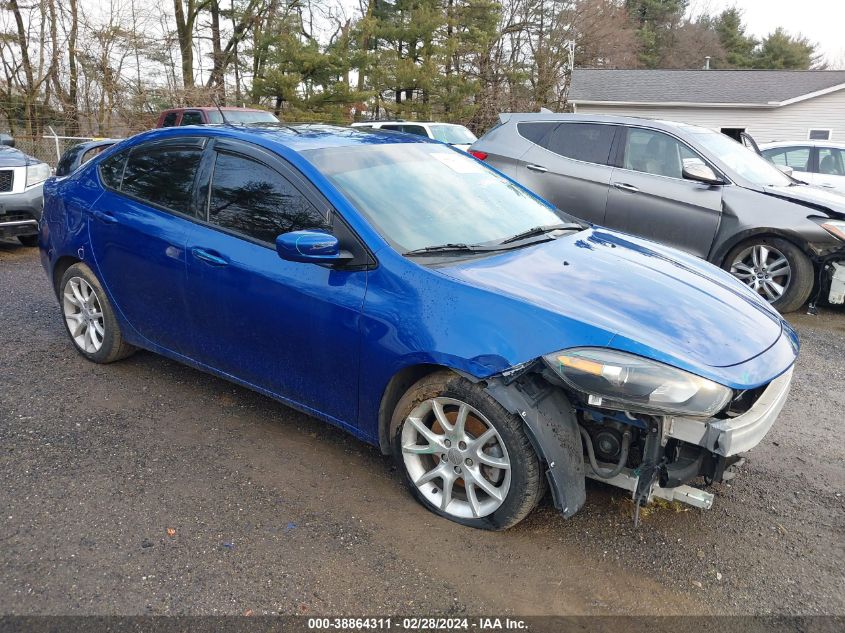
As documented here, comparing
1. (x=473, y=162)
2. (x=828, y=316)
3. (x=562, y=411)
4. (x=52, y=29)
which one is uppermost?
(x=52, y=29)

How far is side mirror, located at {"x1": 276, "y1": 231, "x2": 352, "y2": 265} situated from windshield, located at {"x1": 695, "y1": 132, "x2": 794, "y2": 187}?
16.7 feet

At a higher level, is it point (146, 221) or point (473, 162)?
point (473, 162)

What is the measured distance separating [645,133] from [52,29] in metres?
19.9

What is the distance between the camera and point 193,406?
4.09 meters

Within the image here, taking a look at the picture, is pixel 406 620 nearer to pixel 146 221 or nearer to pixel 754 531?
pixel 754 531

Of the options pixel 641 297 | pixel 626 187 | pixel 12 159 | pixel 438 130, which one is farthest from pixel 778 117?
pixel 641 297

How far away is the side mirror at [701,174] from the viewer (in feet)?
21.4

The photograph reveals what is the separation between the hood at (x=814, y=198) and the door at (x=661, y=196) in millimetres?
549

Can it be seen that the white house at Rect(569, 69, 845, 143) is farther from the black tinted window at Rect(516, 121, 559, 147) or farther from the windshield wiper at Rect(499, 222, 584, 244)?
the windshield wiper at Rect(499, 222, 584, 244)

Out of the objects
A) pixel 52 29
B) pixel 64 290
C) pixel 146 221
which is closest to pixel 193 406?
pixel 146 221

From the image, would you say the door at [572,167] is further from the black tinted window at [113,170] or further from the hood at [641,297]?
the black tinted window at [113,170]

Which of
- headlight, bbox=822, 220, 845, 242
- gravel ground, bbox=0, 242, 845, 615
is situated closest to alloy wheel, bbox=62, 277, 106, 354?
gravel ground, bbox=0, 242, 845, 615

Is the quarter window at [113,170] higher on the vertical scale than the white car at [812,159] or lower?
higher

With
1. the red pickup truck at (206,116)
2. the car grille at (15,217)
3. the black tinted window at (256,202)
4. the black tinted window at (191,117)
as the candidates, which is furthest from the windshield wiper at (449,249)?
the black tinted window at (191,117)
